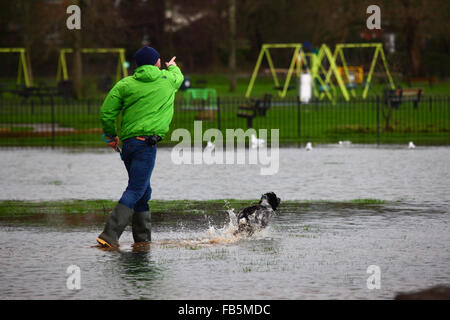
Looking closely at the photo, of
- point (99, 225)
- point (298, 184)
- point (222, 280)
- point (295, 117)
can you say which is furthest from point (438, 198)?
point (295, 117)

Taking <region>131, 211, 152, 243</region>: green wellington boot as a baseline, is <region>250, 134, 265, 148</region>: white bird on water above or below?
below

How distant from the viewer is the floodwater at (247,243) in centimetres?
791

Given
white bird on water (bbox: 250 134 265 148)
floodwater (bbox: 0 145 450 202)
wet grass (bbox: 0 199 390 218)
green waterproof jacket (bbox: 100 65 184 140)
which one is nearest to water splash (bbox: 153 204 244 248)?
green waterproof jacket (bbox: 100 65 184 140)

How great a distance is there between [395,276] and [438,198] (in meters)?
5.64

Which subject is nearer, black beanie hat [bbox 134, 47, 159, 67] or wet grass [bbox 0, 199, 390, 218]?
black beanie hat [bbox 134, 47, 159, 67]

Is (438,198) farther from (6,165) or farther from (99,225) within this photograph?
(6,165)

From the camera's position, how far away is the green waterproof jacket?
9.64m

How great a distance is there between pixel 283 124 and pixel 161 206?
56.2 ft

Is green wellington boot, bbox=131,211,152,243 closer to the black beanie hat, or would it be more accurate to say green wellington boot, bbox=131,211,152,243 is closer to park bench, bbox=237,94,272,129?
the black beanie hat

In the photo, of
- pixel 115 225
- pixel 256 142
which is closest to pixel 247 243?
pixel 115 225

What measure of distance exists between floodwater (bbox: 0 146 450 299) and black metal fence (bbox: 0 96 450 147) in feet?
27.5

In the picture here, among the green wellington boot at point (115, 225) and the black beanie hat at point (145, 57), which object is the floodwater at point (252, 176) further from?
the black beanie hat at point (145, 57)

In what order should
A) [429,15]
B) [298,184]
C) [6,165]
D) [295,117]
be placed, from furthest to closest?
[429,15]
[295,117]
[6,165]
[298,184]
